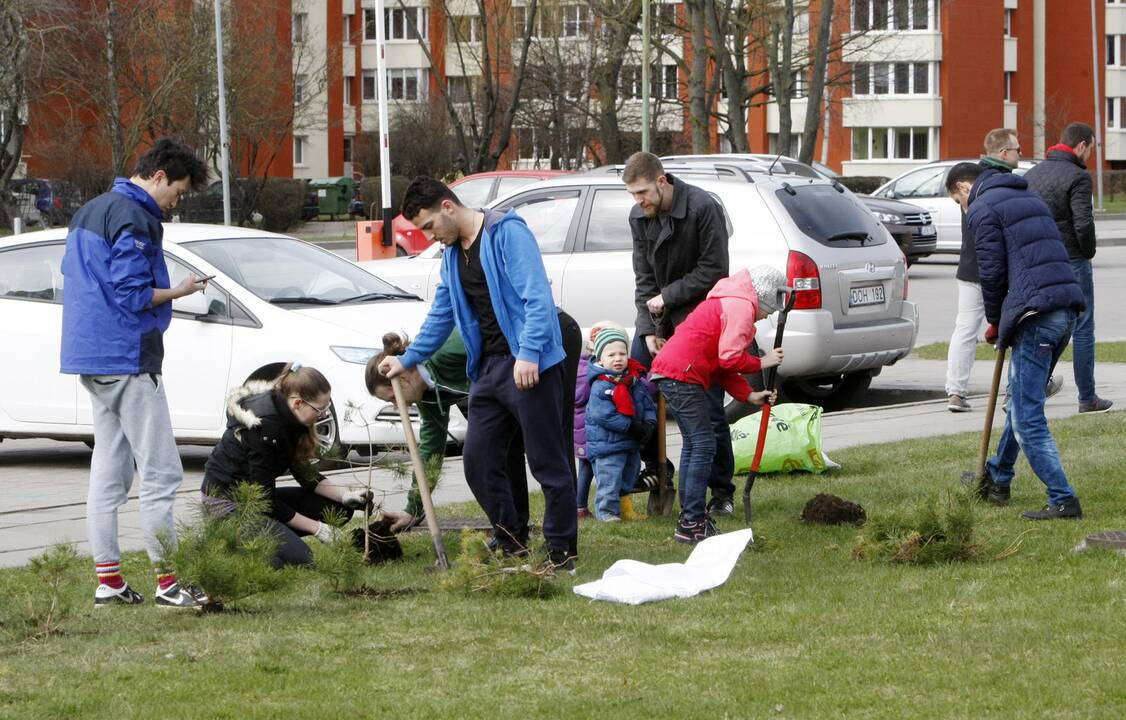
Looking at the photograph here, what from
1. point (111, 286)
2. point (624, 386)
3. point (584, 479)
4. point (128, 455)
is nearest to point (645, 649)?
point (128, 455)

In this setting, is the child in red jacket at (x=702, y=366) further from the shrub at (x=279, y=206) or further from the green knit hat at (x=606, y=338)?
the shrub at (x=279, y=206)

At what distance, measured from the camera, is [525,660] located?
211 inches

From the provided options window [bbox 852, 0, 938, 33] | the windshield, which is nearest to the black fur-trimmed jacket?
the windshield

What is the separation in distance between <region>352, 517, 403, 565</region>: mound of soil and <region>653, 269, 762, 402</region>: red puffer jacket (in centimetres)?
144

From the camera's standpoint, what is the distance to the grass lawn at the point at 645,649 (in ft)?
15.8

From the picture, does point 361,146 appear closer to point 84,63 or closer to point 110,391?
point 84,63

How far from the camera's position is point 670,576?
21.2 feet

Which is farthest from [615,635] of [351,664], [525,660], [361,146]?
[361,146]

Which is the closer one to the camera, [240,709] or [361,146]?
[240,709]

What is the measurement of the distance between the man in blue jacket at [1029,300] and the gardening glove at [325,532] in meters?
3.26

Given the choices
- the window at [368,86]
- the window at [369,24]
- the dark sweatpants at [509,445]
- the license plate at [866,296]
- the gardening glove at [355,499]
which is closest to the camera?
the dark sweatpants at [509,445]

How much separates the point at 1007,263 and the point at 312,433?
133 inches

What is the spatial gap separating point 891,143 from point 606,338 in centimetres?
6955

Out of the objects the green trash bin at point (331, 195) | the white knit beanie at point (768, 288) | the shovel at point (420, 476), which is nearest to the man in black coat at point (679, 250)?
the white knit beanie at point (768, 288)
